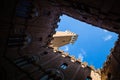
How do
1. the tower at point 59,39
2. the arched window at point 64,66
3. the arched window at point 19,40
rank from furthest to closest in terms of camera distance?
the tower at point 59,39, the arched window at point 64,66, the arched window at point 19,40

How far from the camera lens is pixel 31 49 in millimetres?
16781

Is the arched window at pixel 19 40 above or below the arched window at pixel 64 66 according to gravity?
above

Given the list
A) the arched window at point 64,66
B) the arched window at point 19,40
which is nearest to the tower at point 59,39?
the arched window at point 64,66

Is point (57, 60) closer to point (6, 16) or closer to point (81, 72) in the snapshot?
point (81, 72)

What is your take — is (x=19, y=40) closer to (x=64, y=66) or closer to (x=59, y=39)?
(x=64, y=66)

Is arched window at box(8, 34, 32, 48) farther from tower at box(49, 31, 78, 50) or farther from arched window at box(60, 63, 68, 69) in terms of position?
tower at box(49, 31, 78, 50)

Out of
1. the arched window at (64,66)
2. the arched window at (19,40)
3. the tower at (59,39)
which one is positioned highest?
the arched window at (19,40)

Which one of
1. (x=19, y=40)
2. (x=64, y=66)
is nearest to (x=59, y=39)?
(x=64, y=66)

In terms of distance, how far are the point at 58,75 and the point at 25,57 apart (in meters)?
3.70

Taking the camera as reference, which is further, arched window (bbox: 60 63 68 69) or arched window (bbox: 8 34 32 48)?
arched window (bbox: 60 63 68 69)

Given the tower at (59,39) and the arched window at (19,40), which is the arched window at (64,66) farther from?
the tower at (59,39)

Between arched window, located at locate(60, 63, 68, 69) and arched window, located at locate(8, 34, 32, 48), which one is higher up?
arched window, located at locate(8, 34, 32, 48)

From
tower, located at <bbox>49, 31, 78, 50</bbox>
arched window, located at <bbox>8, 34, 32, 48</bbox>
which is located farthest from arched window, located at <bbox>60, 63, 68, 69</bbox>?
tower, located at <bbox>49, 31, 78, 50</bbox>

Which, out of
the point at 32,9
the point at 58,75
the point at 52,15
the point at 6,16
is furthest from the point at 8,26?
the point at 52,15
